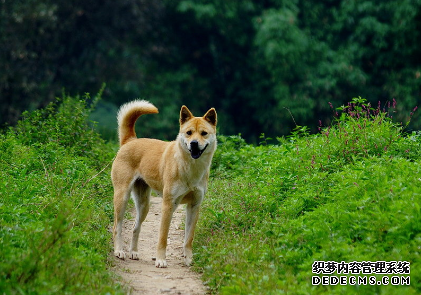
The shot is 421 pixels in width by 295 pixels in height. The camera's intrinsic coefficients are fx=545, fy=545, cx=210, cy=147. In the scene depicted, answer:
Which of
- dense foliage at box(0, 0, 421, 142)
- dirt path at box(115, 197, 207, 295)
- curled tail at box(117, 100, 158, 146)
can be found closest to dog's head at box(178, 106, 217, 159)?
curled tail at box(117, 100, 158, 146)

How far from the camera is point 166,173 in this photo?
259 inches

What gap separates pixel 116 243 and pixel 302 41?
15.1 meters

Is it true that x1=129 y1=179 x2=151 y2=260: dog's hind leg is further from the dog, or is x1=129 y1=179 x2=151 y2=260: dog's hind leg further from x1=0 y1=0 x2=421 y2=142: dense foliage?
x1=0 y1=0 x2=421 y2=142: dense foliage

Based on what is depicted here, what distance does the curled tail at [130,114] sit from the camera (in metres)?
7.40

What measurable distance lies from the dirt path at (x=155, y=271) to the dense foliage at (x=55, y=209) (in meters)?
0.29

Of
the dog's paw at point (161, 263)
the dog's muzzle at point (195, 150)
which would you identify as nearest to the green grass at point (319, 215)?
the dog's paw at point (161, 263)

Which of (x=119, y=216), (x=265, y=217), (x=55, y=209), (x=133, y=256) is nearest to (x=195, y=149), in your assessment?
(x=265, y=217)

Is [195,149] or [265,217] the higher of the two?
[195,149]

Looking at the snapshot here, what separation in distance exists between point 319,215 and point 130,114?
303 cm

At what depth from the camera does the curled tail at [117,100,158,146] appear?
24.3ft

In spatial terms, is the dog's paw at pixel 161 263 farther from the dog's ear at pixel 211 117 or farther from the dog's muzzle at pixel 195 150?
the dog's ear at pixel 211 117

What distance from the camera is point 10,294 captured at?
13.8 ft

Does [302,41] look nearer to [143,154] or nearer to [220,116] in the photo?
[220,116]

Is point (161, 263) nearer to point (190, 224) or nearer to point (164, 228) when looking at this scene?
point (164, 228)
